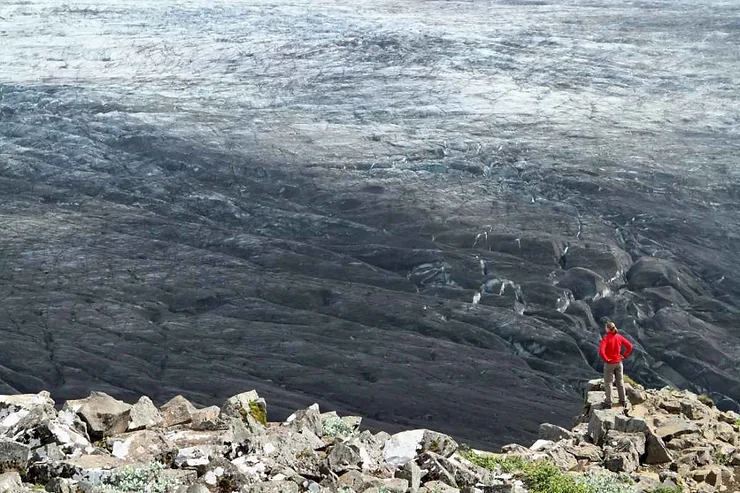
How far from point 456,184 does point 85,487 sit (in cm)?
6696

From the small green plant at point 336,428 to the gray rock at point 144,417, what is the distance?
1.90 meters

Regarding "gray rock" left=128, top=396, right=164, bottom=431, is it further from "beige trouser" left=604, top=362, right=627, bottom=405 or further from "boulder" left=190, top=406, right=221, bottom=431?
"beige trouser" left=604, top=362, right=627, bottom=405

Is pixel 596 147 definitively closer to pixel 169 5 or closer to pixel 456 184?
pixel 456 184

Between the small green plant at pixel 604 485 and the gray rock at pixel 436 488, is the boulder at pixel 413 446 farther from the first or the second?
the small green plant at pixel 604 485

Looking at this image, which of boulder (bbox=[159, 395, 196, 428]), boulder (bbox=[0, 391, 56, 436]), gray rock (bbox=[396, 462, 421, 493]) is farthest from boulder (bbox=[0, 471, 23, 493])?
gray rock (bbox=[396, 462, 421, 493])

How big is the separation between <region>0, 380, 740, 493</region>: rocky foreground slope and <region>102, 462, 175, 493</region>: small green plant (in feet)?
0.03

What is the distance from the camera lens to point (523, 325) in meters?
65.2

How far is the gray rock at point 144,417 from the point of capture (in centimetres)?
1134

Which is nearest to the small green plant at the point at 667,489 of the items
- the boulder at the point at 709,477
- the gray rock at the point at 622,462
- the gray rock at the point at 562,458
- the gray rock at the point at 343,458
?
the gray rock at the point at 622,462

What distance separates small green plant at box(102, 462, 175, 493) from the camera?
9.16 meters

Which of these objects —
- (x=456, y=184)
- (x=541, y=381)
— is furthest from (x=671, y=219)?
(x=541, y=381)

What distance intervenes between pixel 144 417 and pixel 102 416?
430 mm

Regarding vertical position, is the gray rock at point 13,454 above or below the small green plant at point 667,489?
above

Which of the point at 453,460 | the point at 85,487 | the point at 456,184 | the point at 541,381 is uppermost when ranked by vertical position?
the point at 85,487
